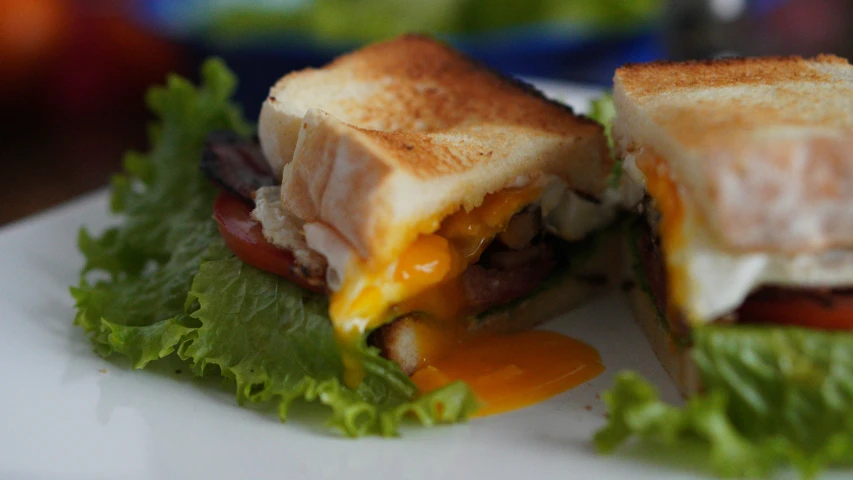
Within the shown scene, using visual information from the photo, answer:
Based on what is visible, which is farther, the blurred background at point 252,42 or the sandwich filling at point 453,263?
the blurred background at point 252,42

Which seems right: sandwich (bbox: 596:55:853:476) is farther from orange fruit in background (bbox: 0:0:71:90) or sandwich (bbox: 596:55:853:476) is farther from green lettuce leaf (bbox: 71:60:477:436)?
orange fruit in background (bbox: 0:0:71:90)

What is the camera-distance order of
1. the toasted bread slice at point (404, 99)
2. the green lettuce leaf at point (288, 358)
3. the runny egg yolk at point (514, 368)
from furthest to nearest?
the toasted bread slice at point (404, 99)
the runny egg yolk at point (514, 368)
the green lettuce leaf at point (288, 358)

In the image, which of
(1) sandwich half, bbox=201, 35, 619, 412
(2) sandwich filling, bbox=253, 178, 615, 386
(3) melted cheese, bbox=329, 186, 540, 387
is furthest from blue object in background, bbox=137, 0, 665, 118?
(3) melted cheese, bbox=329, 186, 540, 387

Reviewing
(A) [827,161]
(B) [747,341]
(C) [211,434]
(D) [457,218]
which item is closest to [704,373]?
(B) [747,341]

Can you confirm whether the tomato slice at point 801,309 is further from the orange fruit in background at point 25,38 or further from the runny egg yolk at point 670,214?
the orange fruit in background at point 25,38

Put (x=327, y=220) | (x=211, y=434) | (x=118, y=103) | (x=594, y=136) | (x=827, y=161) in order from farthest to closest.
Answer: (x=118, y=103) → (x=594, y=136) → (x=327, y=220) → (x=211, y=434) → (x=827, y=161)

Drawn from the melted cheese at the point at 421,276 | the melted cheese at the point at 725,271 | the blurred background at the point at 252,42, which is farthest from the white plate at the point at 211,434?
the blurred background at the point at 252,42

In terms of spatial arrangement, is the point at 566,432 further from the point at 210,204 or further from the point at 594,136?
the point at 210,204
